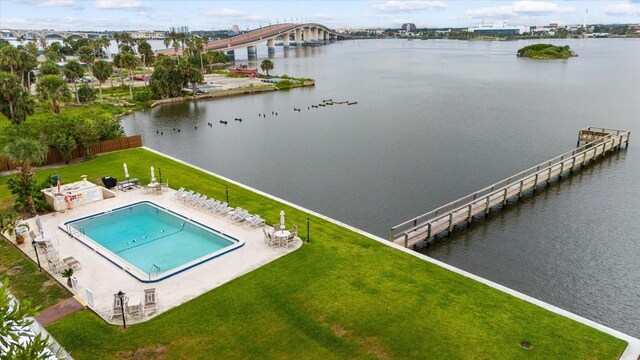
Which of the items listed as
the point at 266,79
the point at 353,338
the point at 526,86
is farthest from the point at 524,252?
the point at 266,79

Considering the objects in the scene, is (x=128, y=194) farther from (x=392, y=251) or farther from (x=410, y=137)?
(x=410, y=137)

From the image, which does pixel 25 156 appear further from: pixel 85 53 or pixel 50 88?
pixel 85 53

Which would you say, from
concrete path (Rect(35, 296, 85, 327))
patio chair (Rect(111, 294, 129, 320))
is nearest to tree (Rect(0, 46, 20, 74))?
concrete path (Rect(35, 296, 85, 327))

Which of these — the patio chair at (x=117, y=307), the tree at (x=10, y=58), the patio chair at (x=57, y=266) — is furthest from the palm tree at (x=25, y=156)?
the tree at (x=10, y=58)

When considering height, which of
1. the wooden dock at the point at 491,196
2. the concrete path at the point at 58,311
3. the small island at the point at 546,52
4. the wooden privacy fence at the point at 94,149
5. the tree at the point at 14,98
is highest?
the small island at the point at 546,52

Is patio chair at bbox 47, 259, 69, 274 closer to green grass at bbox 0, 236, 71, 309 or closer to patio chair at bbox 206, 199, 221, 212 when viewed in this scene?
green grass at bbox 0, 236, 71, 309

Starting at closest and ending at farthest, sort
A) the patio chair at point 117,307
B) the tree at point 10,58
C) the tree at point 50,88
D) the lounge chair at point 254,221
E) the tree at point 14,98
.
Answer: the patio chair at point 117,307 → the lounge chair at point 254,221 → the tree at point 14,98 → the tree at point 50,88 → the tree at point 10,58

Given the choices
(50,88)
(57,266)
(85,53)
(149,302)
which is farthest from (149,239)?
(85,53)

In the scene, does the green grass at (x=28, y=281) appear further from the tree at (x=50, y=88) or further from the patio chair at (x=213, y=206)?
the tree at (x=50, y=88)
